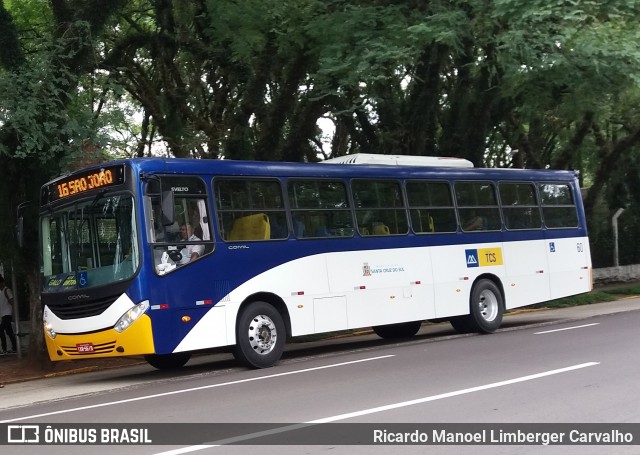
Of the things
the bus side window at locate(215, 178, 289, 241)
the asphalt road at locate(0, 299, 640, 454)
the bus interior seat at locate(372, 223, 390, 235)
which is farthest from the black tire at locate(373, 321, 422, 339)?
the bus side window at locate(215, 178, 289, 241)

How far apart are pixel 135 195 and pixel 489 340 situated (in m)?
7.35

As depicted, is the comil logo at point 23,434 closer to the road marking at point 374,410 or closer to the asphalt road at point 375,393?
the asphalt road at point 375,393

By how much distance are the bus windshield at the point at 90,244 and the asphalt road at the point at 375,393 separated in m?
1.71

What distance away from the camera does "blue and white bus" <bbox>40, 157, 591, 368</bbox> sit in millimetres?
13352

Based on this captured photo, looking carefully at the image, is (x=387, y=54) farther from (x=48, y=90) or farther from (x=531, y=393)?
(x=531, y=393)

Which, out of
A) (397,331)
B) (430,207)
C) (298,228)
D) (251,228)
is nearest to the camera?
(251,228)

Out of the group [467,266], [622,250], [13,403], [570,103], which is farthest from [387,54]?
[622,250]

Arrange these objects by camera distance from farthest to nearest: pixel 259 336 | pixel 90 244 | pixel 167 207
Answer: pixel 259 336
pixel 90 244
pixel 167 207

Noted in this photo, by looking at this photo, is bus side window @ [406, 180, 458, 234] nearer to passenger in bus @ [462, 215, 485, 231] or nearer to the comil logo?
passenger in bus @ [462, 215, 485, 231]

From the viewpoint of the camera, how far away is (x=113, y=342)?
13.2m

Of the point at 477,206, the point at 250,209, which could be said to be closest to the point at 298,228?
the point at 250,209

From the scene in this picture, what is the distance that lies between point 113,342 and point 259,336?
2436mm

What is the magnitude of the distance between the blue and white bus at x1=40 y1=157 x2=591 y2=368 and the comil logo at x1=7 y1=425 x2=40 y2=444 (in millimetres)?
3257

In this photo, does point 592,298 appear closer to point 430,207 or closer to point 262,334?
point 430,207
